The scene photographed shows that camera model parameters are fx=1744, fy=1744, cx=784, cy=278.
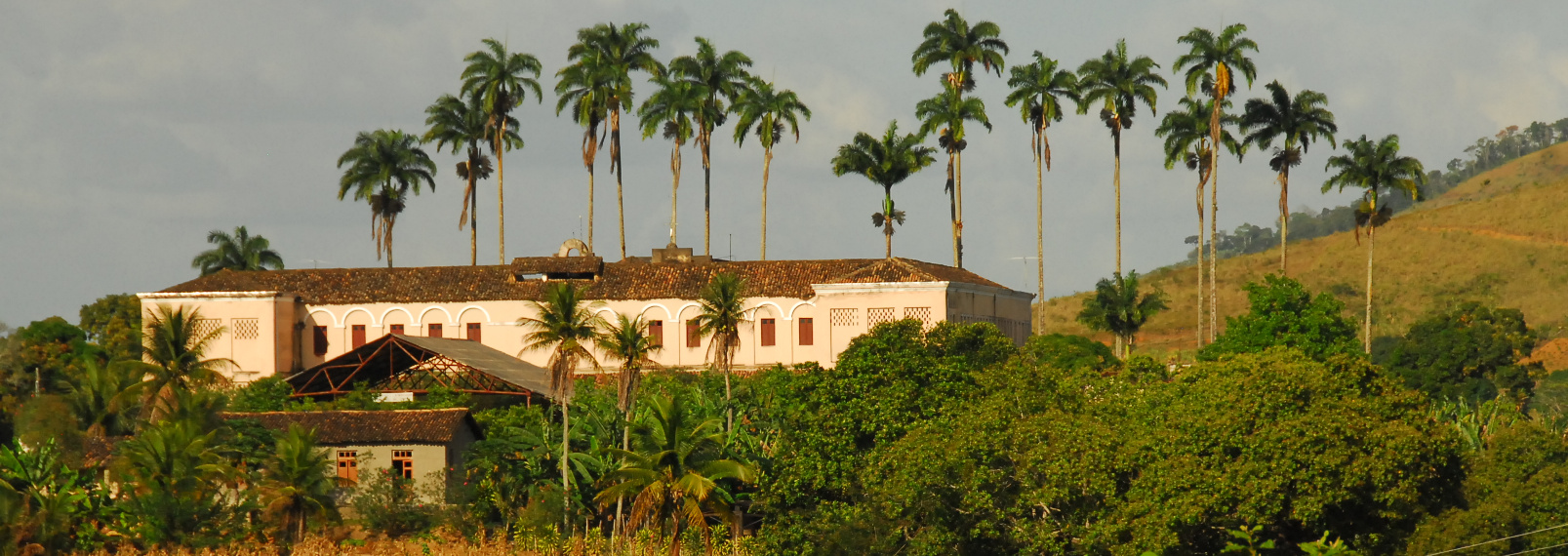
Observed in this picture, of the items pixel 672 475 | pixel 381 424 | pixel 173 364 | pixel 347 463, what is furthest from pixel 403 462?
pixel 672 475

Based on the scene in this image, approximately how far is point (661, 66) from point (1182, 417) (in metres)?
39.5

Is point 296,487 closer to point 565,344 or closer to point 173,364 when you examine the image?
point 565,344

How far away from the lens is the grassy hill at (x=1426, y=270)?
103188 millimetres

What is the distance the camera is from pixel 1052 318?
112m

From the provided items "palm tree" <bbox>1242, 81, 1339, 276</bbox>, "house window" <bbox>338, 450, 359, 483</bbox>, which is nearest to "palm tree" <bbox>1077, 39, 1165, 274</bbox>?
"palm tree" <bbox>1242, 81, 1339, 276</bbox>

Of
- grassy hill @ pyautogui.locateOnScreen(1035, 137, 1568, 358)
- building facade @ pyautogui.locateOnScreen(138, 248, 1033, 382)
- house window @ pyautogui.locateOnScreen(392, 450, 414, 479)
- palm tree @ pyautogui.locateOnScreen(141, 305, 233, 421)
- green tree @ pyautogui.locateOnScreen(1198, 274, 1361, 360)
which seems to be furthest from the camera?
grassy hill @ pyautogui.locateOnScreen(1035, 137, 1568, 358)

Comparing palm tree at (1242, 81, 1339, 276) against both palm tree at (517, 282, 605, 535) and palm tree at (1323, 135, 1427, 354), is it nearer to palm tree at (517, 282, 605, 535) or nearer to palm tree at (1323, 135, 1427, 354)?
palm tree at (1323, 135, 1427, 354)

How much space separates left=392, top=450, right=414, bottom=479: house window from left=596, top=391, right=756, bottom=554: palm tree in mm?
7855

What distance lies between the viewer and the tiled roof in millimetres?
62125

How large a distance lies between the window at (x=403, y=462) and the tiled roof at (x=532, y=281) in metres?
14.9

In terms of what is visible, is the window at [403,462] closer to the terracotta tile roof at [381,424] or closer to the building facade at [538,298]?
the terracotta tile roof at [381,424]

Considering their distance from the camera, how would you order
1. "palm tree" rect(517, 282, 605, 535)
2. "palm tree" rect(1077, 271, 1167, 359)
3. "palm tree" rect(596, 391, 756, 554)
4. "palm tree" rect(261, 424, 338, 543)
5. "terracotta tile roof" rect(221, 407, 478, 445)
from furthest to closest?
"palm tree" rect(1077, 271, 1167, 359) → "terracotta tile roof" rect(221, 407, 478, 445) → "palm tree" rect(517, 282, 605, 535) → "palm tree" rect(261, 424, 338, 543) → "palm tree" rect(596, 391, 756, 554)

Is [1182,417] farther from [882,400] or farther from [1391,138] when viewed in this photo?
[1391,138]

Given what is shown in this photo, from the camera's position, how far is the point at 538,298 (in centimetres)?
6266
